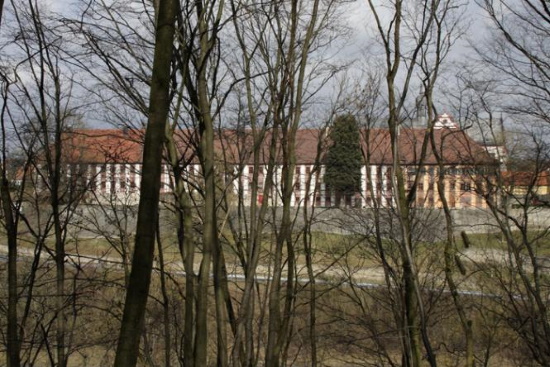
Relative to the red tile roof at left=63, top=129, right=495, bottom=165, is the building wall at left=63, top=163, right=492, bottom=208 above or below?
below

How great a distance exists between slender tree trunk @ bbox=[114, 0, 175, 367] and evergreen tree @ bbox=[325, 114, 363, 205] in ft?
22.5

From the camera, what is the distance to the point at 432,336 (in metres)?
14.1

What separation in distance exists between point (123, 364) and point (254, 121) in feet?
17.1

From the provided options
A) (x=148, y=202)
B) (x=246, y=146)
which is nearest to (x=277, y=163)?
(x=246, y=146)

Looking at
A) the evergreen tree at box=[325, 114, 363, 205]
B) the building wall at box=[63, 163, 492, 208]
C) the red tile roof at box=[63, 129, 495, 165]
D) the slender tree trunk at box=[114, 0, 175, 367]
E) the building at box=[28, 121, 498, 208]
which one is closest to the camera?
the slender tree trunk at box=[114, 0, 175, 367]

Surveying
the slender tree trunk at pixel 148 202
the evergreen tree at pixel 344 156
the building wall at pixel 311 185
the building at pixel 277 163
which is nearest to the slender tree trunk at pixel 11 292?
the building at pixel 277 163

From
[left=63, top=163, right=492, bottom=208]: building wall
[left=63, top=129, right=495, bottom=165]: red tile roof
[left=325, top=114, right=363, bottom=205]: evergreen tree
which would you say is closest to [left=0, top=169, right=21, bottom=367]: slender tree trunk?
[left=63, top=129, right=495, bottom=165]: red tile roof

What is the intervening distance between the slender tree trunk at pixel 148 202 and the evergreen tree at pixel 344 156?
6.87 meters

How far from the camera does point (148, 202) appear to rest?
319 cm

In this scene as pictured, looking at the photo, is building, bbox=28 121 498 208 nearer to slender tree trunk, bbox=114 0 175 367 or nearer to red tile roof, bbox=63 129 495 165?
red tile roof, bbox=63 129 495 165

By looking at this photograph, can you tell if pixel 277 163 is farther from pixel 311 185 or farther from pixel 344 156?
pixel 344 156

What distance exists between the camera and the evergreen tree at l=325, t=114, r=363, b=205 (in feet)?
39.0

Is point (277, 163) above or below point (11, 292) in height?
above

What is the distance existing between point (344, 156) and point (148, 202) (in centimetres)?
1117
